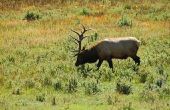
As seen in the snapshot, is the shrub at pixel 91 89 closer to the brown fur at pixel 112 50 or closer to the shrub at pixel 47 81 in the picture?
the shrub at pixel 47 81

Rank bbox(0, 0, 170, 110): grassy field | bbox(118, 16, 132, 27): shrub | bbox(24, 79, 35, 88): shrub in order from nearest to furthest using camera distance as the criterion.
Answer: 1. bbox(0, 0, 170, 110): grassy field
2. bbox(24, 79, 35, 88): shrub
3. bbox(118, 16, 132, 27): shrub

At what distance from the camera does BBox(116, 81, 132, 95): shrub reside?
636 inches

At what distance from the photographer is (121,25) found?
31.9 meters

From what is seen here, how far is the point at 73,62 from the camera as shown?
21719 millimetres

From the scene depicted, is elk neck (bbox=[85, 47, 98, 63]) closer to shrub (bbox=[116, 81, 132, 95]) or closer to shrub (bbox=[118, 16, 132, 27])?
shrub (bbox=[116, 81, 132, 95])

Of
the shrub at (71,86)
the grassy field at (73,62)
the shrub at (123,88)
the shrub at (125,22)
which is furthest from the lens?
the shrub at (125,22)

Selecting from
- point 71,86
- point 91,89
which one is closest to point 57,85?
point 71,86

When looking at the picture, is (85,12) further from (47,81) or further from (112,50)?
(47,81)

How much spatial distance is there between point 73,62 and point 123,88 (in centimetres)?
582

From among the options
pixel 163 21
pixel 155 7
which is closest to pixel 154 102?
pixel 163 21

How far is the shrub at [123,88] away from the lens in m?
16.2

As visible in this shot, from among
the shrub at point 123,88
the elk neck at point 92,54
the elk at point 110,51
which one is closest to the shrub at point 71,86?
the shrub at point 123,88

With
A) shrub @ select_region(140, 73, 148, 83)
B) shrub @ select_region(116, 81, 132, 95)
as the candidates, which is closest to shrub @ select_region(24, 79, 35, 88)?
shrub @ select_region(116, 81, 132, 95)

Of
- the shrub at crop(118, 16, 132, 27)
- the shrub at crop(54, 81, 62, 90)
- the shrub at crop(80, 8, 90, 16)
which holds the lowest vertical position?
the shrub at crop(80, 8, 90, 16)
